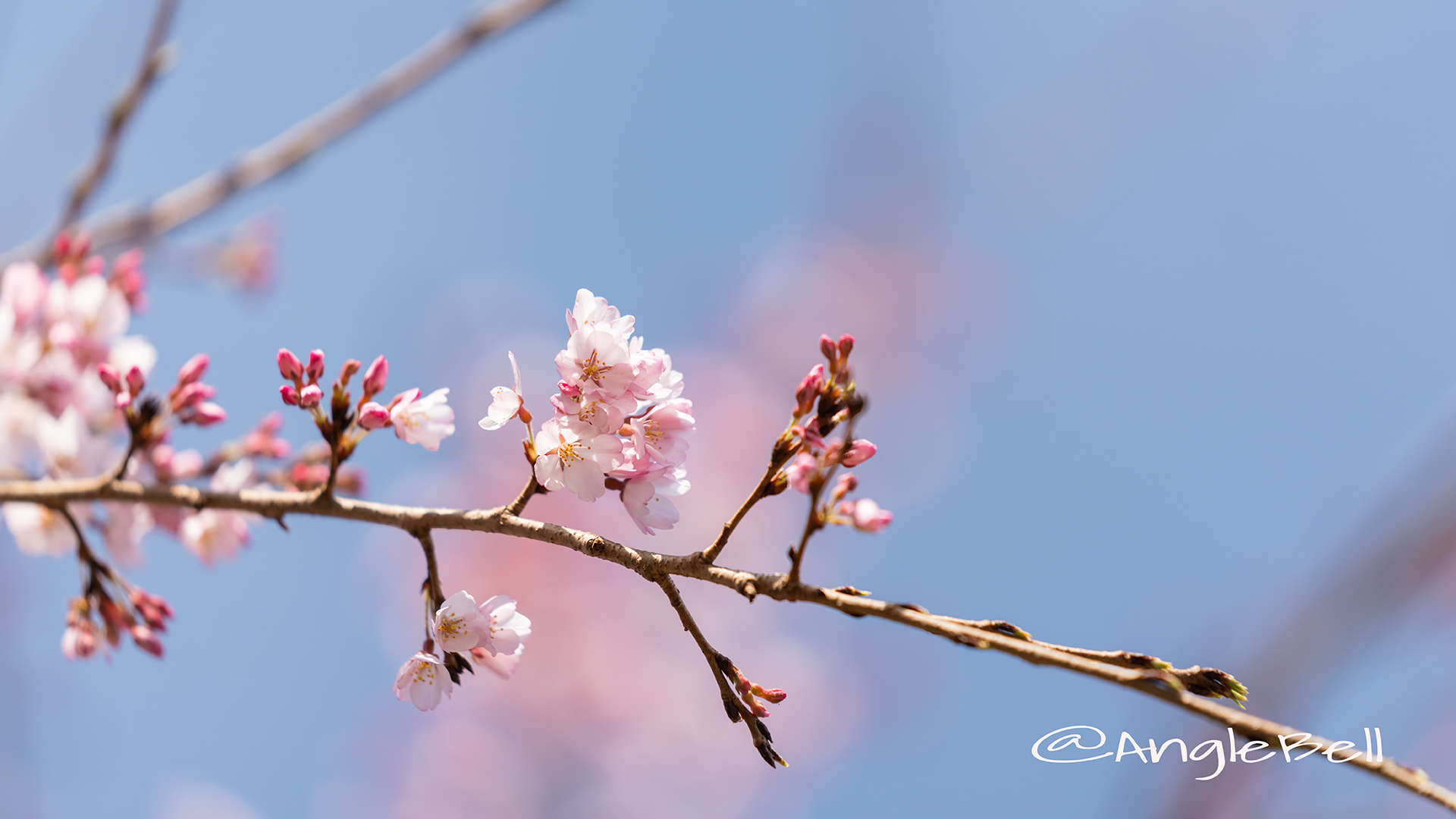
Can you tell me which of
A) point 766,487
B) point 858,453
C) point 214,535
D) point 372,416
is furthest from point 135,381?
point 858,453

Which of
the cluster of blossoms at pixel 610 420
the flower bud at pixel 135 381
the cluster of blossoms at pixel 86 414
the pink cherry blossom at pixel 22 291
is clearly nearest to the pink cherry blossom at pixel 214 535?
the cluster of blossoms at pixel 86 414

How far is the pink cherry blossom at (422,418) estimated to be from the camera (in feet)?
5.49

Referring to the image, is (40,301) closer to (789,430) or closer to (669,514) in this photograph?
(669,514)

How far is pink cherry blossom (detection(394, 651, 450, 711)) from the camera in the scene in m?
1.52

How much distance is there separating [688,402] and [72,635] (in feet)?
6.10

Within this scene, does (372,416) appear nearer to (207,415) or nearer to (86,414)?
(207,415)

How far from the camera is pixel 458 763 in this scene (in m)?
7.92

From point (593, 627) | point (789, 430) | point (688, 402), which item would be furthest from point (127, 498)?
point (593, 627)

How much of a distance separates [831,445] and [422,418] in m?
0.94

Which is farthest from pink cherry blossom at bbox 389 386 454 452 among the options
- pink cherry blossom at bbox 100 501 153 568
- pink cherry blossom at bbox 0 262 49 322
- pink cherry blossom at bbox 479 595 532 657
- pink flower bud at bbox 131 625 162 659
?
pink cherry blossom at bbox 0 262 49 322

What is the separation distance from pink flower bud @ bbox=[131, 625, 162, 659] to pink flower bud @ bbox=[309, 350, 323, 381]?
949 mm

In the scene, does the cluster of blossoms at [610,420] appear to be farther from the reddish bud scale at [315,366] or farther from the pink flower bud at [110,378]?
the pink flower bud at [110,378]

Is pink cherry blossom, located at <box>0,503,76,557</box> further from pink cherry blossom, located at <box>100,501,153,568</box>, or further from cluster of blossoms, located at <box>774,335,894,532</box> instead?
cluster of blossoms, located at <box>774,335,894,532</box>

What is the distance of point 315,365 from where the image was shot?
1630 millimetres
